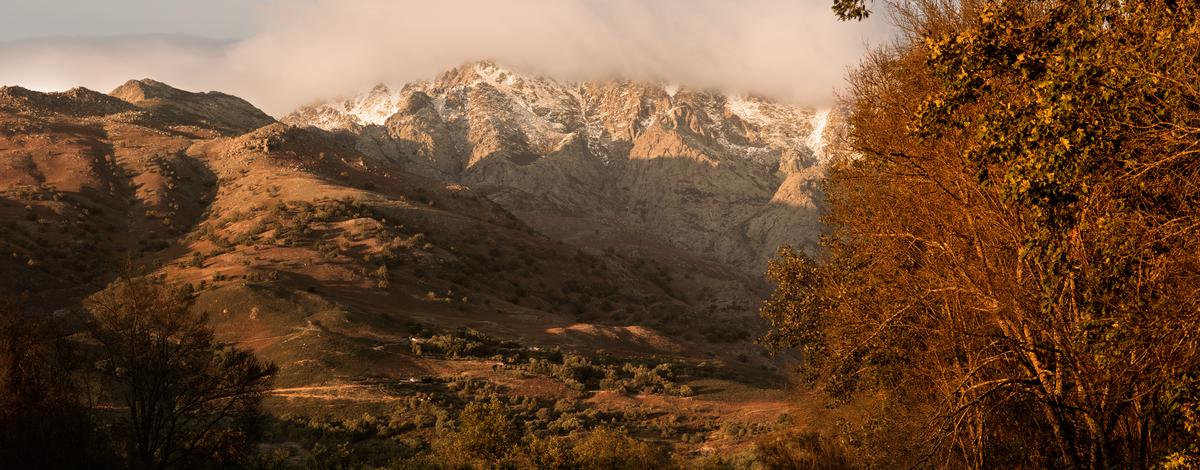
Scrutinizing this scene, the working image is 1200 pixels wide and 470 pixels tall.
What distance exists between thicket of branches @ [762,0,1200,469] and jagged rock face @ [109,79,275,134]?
416ft

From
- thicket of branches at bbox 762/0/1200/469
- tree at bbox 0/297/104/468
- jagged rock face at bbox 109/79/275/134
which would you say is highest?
jagged rock face at bbox 109/79/275/134

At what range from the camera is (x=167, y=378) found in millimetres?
21062

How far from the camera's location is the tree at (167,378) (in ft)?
67.5

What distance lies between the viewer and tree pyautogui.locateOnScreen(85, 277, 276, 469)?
20578 millimetres

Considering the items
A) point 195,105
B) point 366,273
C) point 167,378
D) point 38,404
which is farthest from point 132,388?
point 195,105

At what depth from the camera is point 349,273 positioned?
177 feet

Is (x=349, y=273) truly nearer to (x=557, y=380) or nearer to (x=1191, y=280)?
(x=557, y=380)

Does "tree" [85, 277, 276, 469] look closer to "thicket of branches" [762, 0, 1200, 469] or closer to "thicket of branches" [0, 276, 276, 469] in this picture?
"thicket of branches" [0, 276, 276, 469]

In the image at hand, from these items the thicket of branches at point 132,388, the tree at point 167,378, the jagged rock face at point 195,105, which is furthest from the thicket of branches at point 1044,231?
the jagged rock face at point 195,105

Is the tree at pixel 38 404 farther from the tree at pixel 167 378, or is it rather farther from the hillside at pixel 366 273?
the hillside at pixel 366 273

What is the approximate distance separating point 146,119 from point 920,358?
4773 inches

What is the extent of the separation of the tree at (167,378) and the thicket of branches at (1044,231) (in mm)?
16407

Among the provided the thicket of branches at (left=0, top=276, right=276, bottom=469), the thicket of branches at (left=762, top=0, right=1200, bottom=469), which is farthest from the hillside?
the thicket of branches at (left=762, top=0, right=1200, bottom=469)

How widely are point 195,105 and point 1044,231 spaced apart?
158m
